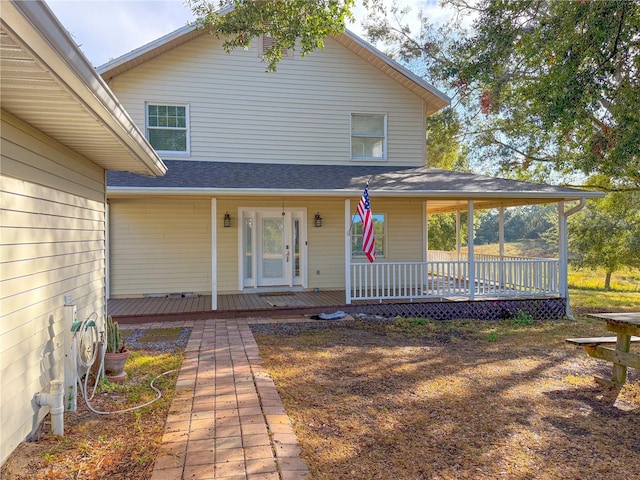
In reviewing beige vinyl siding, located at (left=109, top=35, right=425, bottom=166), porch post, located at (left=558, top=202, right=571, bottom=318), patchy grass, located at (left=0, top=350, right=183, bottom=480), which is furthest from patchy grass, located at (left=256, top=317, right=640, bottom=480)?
beige vinyl siding, located at (left=109, top=35, right=425, bottom=166)

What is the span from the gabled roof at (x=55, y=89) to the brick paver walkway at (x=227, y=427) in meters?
2.45

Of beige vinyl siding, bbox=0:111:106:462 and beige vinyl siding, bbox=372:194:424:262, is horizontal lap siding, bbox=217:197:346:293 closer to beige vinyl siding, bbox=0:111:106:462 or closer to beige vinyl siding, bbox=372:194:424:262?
beige vinyl siding, bbox=372:194:424:262

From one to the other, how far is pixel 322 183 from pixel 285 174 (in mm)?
1075

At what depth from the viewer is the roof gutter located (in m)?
7.82

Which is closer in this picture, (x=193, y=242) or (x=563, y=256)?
(x=563, y=256)

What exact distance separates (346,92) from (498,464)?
9.48m

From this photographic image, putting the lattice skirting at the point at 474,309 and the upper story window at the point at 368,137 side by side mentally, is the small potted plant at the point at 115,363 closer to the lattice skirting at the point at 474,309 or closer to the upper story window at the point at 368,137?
the lattice skirting at the point at 474,309

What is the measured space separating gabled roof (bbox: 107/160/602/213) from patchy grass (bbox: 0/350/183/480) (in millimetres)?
4334

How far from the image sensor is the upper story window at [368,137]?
1103 centimetres

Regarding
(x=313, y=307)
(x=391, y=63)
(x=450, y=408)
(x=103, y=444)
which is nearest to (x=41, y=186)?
(x=103, y=444)

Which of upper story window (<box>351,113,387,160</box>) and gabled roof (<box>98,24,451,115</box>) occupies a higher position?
gabled roof (<box>98,24,451,115</box>)

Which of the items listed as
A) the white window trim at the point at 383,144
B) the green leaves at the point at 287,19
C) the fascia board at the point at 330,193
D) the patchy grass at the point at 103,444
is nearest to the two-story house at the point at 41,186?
the patchy grass at the point at 103,444

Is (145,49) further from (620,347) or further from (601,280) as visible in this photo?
(601,280)

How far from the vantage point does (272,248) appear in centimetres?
1052
